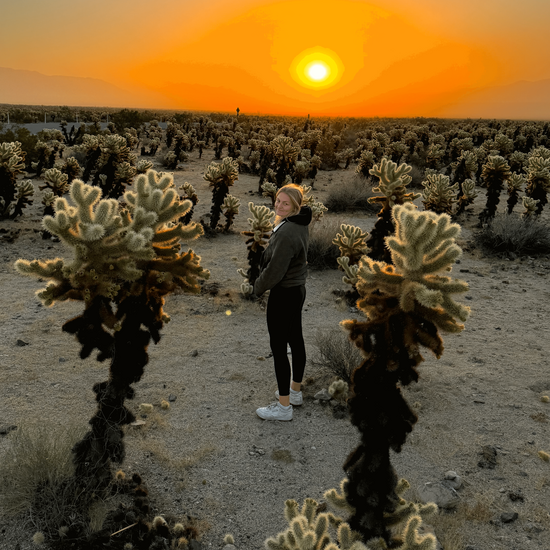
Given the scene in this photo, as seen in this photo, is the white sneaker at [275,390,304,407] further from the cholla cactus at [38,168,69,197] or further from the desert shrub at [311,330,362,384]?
the cholla cactus at [38,168,69,197]

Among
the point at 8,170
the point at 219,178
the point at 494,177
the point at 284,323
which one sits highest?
the point at 494,177

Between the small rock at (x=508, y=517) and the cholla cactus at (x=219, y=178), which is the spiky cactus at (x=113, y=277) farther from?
the cholla cactus at (x=219, y=178)

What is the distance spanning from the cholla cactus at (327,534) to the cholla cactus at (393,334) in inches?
2.4

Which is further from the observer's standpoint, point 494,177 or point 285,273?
point 494,177

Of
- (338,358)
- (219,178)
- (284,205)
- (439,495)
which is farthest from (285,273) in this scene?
(219,178)

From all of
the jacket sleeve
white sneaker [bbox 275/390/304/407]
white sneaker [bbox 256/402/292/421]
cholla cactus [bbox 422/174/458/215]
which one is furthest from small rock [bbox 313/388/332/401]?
cholla cactus [bbox 422/174/458/215]

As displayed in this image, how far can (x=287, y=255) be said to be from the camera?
3.55 metres

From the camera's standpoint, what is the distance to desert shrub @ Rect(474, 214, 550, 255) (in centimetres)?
1031

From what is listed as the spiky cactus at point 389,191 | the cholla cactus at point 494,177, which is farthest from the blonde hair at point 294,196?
the cholla cactus at point 494,177

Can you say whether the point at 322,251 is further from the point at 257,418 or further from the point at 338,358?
the point at 257,418

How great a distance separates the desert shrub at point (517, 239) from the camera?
33.8 ft

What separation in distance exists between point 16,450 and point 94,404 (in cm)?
118

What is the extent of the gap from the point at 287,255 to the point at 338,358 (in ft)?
6.64

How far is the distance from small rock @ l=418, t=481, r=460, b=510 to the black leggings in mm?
1446
